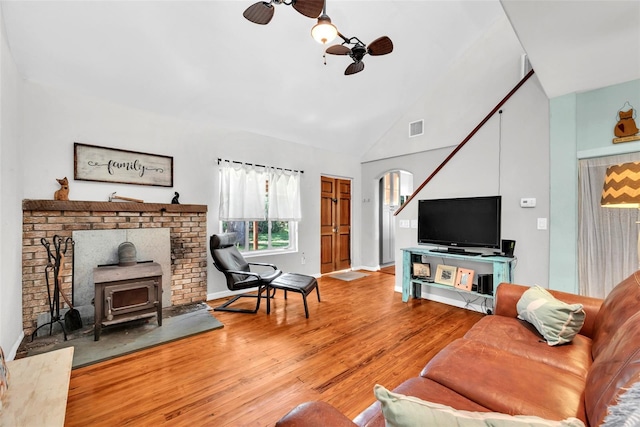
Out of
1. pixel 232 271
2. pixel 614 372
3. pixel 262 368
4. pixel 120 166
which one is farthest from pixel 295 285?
pixel 614 372

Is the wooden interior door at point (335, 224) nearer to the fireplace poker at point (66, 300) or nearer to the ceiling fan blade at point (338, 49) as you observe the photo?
the ceiling fan blade at point (338, 49)

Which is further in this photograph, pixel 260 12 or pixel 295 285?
pixel 295 285

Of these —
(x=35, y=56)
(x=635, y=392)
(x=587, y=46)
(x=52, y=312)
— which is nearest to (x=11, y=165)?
(x=35, y=56)

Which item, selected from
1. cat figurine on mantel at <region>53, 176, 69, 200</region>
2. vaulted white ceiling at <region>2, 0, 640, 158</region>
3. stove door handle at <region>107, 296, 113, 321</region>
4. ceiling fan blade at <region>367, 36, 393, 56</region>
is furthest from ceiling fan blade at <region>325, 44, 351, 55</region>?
stove door handle at <region>107, 296, 113, 321</region>

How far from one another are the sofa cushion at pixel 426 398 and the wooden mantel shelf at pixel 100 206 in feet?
11.2

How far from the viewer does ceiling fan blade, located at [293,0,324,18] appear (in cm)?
207

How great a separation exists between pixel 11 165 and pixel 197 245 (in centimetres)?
199

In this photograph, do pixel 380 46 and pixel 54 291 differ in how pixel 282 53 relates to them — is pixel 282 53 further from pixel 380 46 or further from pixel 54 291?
pixel 54 291

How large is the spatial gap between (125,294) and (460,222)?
3.88m

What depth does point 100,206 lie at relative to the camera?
3164mm

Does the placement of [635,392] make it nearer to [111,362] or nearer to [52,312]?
[111,362]

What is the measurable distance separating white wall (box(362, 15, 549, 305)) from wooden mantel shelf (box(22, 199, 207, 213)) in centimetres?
324

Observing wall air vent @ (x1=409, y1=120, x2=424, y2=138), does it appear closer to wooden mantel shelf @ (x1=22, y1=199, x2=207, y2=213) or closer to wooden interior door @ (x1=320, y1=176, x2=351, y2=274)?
wooden interior door @ (x1=320, y1=176, x2=351, y2=274)

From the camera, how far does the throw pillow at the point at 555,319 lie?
167 cm
